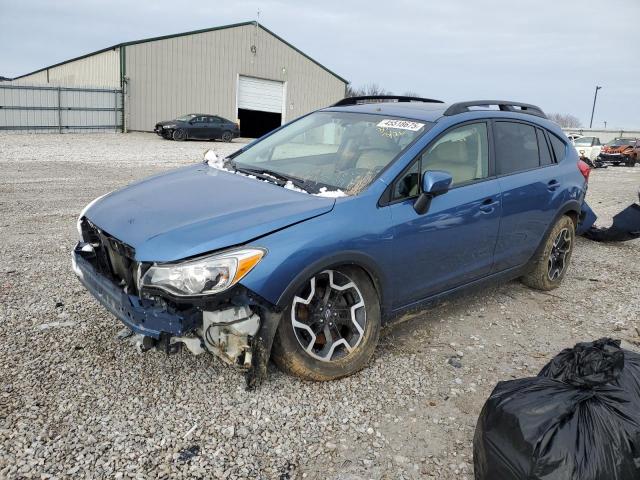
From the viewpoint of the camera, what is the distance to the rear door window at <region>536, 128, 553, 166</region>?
466cm

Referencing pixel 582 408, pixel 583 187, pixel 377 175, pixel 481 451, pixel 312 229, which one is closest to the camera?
pixel 582 408

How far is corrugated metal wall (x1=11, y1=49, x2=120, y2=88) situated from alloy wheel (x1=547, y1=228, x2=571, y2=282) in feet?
87.4

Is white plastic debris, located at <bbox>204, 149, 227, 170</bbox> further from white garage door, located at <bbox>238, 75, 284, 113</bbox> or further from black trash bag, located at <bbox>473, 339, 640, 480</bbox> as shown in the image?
white garage door, located at <bbox>238, 75, 284, 113</bbox>

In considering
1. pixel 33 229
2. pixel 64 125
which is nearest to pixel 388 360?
pixel 33 229

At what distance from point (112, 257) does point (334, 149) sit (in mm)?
1754

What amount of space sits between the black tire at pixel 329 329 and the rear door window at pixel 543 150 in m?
2.36

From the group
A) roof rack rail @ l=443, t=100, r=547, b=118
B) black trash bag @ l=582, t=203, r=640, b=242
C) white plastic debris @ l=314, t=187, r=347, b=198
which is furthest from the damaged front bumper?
black trash bag @ l=582, t=203, r=640, b=242

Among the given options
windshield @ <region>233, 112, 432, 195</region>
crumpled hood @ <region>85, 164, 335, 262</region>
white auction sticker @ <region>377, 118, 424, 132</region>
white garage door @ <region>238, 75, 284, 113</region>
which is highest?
white garage door @ <region>238, 75, 284, 113</region>

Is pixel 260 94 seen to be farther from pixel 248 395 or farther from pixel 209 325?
pixel 209 325

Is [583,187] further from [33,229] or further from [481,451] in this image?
[33,229]

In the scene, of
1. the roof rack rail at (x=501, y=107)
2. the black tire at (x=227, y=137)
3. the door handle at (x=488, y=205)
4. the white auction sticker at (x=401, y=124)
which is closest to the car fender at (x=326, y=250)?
the white auction sticker at (x=401, y=124)

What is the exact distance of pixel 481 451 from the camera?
2.33m

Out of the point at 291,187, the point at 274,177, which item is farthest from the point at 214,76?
the point at 291,187

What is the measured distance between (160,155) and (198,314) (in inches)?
A: 614
